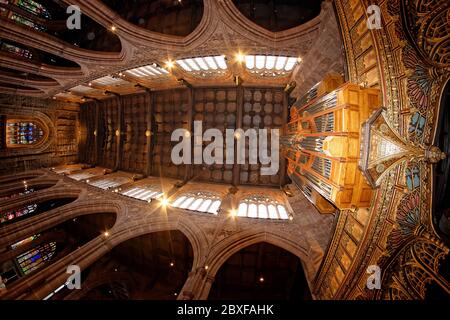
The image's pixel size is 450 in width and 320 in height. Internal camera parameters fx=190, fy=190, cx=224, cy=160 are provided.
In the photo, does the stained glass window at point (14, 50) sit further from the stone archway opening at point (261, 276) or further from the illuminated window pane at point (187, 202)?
the stone archway opening at point (261, 276)

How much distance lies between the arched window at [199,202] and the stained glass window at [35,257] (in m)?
10.3

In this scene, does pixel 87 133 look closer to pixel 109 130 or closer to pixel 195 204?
pixel 109 130

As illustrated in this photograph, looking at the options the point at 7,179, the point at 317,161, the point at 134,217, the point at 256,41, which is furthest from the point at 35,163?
the point at 317,161

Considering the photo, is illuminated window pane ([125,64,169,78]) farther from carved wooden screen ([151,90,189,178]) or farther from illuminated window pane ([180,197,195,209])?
illuminated window pane ([180,197,195,209])

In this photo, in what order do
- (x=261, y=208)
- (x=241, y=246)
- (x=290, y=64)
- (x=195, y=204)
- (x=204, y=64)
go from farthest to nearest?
(x=195, y=204), (x=204, y=64), (x=261, y=208), (x=290, y=64), (x=241, y=246)

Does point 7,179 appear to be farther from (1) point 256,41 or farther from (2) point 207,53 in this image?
(1) point 256,41

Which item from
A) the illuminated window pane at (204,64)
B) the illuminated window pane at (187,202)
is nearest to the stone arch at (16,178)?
the illuminated window pane at (187,202)

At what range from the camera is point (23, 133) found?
15.1 m

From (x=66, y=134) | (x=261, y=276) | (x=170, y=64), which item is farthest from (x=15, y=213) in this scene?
(x=261, y=276)

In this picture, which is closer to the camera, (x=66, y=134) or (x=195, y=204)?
(x=195, y=204)

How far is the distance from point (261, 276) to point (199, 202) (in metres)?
5.29

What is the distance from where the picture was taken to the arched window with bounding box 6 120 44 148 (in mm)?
14418

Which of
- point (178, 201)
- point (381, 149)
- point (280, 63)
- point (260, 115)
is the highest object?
point (280, 63)

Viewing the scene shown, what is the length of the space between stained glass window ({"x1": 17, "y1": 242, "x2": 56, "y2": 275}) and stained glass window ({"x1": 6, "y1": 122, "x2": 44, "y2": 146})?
8180mm
